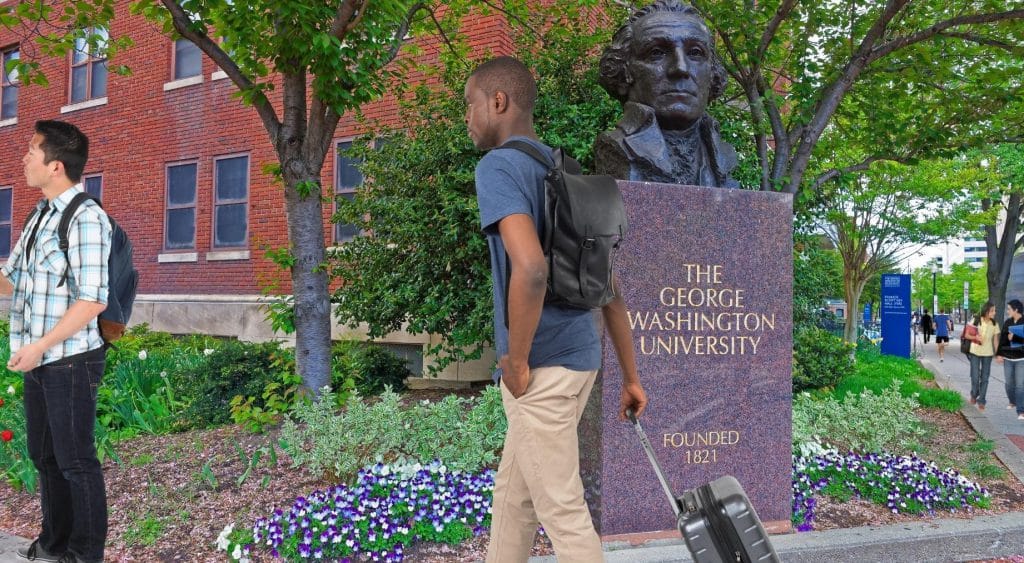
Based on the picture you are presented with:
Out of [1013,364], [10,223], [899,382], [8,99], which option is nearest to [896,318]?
[1013,364]

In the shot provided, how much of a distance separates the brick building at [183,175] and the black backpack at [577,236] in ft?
38.7

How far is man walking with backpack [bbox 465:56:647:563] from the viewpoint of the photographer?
7.67 ft

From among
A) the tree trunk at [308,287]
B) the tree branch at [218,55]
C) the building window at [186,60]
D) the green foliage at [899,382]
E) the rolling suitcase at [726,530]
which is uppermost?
the building window at [186,60]

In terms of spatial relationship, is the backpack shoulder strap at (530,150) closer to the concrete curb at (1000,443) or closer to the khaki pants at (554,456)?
the khaki pants at (554,456)

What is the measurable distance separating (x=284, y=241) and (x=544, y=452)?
12.8m

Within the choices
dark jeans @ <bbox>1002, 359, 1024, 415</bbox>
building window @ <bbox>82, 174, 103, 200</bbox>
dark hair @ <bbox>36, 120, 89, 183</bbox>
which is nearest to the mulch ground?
dark hair @ <bbox>36, 120, 89, 183</bbox>

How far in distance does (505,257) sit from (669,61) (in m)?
2.69

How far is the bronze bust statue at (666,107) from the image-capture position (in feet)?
15.0

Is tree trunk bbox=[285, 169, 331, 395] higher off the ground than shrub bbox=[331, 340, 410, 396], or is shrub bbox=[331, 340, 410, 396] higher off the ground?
tree trunk bbox=[285, 169, 331, 395]

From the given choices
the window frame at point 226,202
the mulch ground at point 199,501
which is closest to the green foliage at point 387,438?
the mulch ground at point 199,501

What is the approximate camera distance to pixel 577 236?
2.45 metres

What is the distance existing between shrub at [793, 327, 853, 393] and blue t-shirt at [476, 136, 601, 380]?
8.07 m

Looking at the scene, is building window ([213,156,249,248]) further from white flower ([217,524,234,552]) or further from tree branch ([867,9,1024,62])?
white flower ([217,524,234,552])

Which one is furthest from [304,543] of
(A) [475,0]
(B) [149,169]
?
(B) [149,169]
